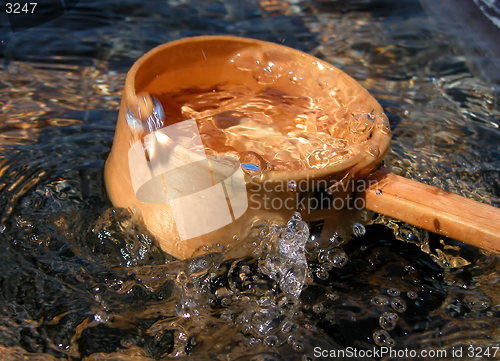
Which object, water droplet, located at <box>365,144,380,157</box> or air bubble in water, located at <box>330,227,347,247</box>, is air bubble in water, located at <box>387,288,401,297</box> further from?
water droplet, located at <box>365,144,380,157</box>

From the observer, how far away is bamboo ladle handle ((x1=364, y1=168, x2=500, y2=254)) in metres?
1.20

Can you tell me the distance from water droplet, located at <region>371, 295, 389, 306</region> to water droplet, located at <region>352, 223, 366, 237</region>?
Result: 0.69 ft

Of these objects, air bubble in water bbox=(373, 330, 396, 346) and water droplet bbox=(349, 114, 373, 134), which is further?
water droplet bbox=(349, 114, 373, 134)

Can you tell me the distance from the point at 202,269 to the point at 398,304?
1.80 feet

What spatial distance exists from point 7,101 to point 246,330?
5.27 feet

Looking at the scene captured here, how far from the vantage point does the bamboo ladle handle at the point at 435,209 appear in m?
1.20

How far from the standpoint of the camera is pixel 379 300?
131 centimetres

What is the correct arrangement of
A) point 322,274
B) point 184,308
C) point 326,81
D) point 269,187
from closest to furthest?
point 269,187
point 184,308
point 322,274
point 326,81

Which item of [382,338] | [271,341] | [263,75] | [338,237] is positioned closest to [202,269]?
[271,341]

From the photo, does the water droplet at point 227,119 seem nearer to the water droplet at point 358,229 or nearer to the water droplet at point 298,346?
the water droplet at point 358,229

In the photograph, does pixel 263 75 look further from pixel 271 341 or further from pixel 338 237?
pixel 271 341

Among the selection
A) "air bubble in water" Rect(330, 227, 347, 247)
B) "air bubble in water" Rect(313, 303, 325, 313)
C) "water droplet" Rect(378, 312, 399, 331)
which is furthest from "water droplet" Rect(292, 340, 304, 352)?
"air bubble in water" Rect(330, 227, 347, 247)

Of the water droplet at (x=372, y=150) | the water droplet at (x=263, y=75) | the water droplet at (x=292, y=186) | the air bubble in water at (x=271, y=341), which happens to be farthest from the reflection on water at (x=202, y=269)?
the water droplet at (x=263, y=75)

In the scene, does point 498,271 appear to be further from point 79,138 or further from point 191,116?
point 79,138
